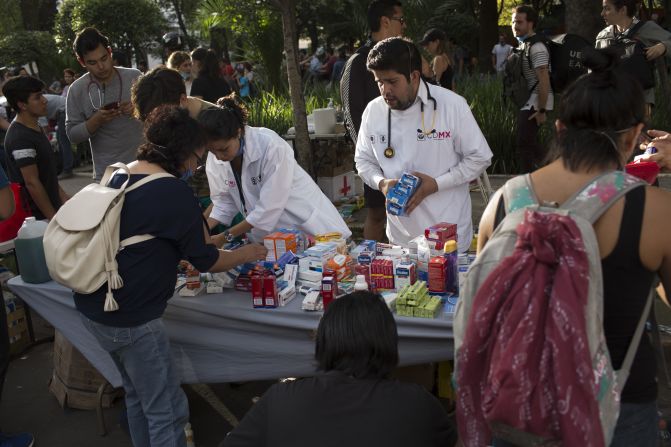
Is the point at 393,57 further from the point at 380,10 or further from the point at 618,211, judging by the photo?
the point at 618,211

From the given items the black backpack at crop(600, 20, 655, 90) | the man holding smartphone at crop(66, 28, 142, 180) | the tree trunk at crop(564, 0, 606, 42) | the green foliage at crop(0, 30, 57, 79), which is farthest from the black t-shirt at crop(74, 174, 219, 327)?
Result: the green foliage at crop(0, 30, 57, 79)

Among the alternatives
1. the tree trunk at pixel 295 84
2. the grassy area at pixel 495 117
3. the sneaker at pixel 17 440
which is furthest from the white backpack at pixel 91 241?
the grassy area at pixel 495 117

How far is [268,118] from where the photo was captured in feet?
30.2

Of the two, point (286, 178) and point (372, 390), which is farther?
point (286, 178)

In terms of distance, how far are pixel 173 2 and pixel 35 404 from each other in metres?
25.2

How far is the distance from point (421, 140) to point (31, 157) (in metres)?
2.72

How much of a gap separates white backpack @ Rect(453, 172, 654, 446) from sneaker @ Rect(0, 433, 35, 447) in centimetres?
284

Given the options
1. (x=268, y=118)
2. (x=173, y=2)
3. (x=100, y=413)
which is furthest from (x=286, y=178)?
(x=173, y=2)

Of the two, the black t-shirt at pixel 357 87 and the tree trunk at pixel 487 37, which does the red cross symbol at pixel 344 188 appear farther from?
the tree trunk at pixel 487 37

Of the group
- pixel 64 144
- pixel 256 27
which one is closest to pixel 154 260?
pixel 64 144

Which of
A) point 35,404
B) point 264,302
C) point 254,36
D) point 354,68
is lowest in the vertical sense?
point 35,404

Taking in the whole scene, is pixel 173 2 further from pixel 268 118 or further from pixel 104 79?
pixel 104 79

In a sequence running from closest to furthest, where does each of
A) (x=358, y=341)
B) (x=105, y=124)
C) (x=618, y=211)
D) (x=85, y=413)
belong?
(x=618, y=211), (x=358, y=341), (x=85, y=413), (x=105, y=124)

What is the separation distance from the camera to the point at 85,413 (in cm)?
409
